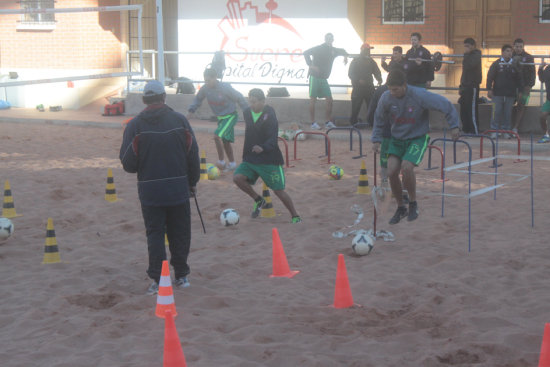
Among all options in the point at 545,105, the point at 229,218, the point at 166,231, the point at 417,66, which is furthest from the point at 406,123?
the point at 545,105

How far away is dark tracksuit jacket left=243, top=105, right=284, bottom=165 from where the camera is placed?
9.43m

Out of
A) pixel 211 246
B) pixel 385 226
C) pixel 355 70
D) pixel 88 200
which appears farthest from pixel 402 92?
pixel 355 70

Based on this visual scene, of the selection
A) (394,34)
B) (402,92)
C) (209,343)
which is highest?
(394,34)

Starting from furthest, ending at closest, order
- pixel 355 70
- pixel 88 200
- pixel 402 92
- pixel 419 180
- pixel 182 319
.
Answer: pixel 355 70, pixel 419 180, pixel 88 200, pixel 402 92, pixel 182 319

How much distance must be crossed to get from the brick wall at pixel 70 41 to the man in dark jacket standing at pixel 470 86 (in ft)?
40.1

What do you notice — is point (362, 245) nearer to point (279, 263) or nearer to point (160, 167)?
point (279, 263)

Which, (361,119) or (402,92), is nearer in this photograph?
(402,92)

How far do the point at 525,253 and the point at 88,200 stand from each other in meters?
6.08

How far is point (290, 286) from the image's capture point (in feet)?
23.3

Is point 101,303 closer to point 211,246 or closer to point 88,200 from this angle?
point 211,246

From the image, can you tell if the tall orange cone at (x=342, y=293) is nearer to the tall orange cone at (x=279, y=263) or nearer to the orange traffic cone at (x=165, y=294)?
the tall orange cone at (x=279, y=263)

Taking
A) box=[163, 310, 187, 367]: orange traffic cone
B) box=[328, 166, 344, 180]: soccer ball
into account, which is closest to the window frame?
box=[328, 166, 344, 180]: soccer ball

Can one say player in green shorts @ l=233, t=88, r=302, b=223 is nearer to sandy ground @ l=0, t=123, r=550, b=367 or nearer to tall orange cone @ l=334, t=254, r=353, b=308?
sandy ground @ l=0, t=123, r=550, b=367

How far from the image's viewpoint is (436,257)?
792 cm
